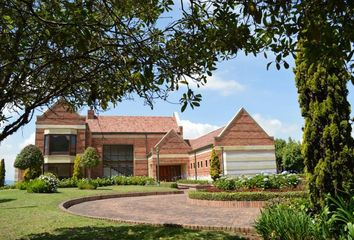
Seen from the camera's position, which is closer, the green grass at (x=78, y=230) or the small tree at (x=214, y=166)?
the green grass at (x=78, y=230)

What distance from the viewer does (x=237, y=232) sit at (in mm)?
9188

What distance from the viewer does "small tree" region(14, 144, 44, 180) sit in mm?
34625

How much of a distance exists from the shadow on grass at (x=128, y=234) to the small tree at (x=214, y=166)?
93.5 ft

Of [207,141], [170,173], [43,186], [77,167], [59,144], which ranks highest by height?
[59,144]

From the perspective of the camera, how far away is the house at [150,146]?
1667 inches

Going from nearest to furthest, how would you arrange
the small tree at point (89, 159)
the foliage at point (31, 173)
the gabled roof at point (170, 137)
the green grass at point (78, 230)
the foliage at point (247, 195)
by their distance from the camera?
1. the green grass at point (78, 230)
2. the foliage at point (247, 195)
3. the foliage at point (31, 173)
4. the small tree at point (89, 159)
5. the gabled roof at point (170, 137)

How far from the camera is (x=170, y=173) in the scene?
4859cm

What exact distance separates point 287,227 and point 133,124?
45153 mm

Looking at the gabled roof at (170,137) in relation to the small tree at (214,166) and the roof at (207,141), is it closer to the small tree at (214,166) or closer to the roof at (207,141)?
the roof at (207,141)

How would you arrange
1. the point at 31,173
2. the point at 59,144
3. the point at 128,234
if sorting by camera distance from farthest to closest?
1. the point at 59,144
2. the point at 31,173
3. the point at 128,234

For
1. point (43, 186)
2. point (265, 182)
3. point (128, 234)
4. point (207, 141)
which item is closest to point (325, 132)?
point (128, 234)

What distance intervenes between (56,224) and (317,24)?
9.14 m

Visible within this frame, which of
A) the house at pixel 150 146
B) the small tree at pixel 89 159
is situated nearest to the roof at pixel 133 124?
the house at pixel 150 146

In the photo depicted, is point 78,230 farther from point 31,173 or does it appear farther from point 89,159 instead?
point 89,159
